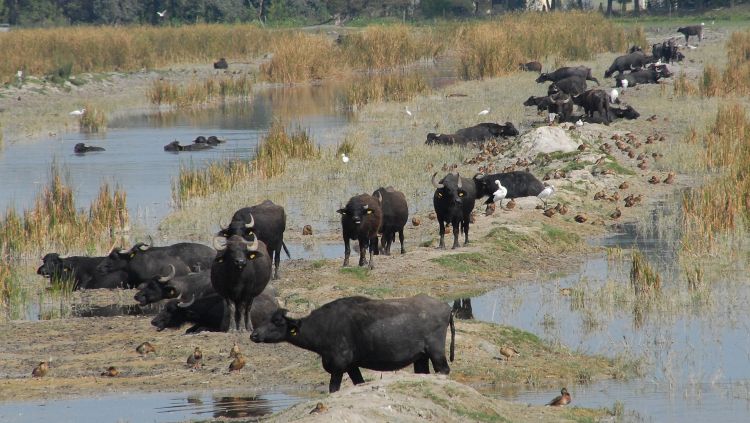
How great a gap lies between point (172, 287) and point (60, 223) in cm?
581

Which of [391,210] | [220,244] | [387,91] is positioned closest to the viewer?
[220,244]

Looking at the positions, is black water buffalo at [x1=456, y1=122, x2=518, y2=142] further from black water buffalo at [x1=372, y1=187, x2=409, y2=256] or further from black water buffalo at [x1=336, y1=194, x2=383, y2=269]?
black water buffalo at [x1=336, y1=194, x2=383, y2=269]

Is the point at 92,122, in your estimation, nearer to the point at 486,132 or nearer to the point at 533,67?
the point at 486,132

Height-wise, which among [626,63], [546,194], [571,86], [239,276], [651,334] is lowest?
[651,334]

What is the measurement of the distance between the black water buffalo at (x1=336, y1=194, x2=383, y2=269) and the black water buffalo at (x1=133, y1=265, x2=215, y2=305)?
2026 mm

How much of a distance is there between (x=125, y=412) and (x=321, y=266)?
22.3 feet

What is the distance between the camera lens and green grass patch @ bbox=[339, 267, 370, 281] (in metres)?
16.5

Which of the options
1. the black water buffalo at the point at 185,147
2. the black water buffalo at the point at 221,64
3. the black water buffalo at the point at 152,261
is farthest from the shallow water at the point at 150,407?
the black water buffalo at the point at 221,64

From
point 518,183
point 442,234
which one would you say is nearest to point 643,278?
point 442,234

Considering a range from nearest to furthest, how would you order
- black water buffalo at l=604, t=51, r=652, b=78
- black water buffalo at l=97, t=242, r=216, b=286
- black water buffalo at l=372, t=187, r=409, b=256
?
black water buffalo at l=97, t=242, r=216, b=286 < black water buffalo at l=372, t=187, r=409, b=256 < black water buffalo at l=604, t=51, r=652, b=78

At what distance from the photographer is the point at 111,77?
52.1 metres

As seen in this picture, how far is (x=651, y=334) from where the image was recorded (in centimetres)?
1380

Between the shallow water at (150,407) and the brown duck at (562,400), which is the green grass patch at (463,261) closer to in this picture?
the shallow water at (150,407)

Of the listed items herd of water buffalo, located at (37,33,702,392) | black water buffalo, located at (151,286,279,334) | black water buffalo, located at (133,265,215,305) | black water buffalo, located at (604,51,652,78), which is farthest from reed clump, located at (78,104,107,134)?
black water buffalo, located at (151,286,279,334)
